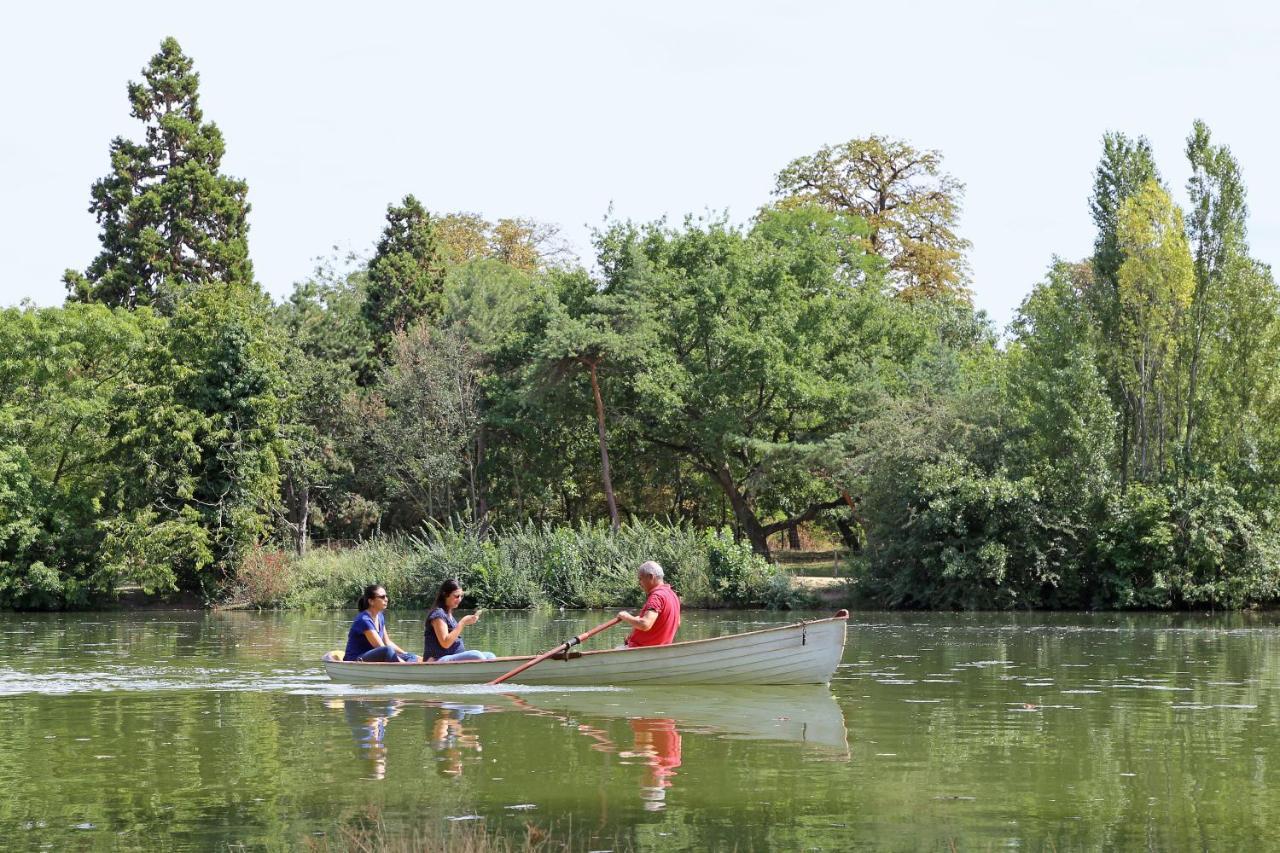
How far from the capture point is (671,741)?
48.0ft

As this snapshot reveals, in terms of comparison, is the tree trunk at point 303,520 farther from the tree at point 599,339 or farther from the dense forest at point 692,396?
the tree at point 599,339

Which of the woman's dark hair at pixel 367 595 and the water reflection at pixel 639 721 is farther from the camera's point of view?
the woman's dark hair at pixel 367 595

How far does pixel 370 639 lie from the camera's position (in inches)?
800

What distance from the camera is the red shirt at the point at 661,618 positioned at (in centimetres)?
1908

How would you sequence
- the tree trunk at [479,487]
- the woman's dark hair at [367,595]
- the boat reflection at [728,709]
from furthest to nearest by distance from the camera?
the tree trunk at [479,487]
the woman's dark hair at [367,595]
the boat reflection at [728,709]

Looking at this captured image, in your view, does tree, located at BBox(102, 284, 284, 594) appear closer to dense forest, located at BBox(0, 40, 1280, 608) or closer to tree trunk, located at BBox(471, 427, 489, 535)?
dense forest, located at BBox(0, 40, 1280, 608)

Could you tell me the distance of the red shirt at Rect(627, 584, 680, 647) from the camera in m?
19.1

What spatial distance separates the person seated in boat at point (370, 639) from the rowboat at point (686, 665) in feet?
1.52

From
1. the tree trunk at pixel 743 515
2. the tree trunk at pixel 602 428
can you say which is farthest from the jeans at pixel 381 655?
the tree trunk at pixel 743 515

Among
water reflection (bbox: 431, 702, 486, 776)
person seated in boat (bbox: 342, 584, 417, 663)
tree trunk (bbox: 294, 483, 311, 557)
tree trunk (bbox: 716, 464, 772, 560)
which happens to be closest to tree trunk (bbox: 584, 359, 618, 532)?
tree trunk (bbox: 716, 464, 772, 560)

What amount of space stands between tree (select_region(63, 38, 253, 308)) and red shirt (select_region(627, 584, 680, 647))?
40002 mm

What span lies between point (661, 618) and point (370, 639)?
3902mm

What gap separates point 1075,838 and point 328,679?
13306mm

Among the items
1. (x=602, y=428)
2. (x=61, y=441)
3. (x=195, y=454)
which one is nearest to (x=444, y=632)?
(x=195, y=454)
